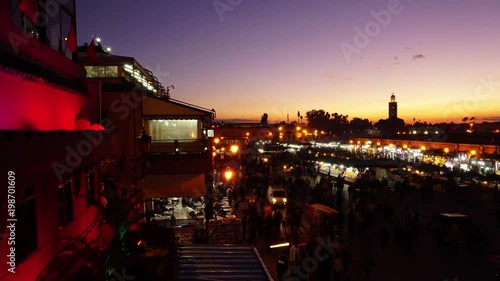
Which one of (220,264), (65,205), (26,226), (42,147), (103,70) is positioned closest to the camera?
(42,147)

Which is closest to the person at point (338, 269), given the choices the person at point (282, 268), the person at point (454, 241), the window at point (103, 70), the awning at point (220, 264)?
the person at point (282, 268)

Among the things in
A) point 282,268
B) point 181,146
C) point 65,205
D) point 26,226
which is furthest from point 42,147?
point 181,146

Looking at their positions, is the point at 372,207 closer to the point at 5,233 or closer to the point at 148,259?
the point at 148,259

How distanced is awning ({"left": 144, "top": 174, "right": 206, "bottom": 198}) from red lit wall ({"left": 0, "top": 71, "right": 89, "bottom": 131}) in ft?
25.6

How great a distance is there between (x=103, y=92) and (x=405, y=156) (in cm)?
4407

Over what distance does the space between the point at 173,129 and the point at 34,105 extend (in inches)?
445

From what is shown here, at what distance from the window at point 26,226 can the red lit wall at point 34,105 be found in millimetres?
890

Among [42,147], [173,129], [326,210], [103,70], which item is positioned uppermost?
[103,70]

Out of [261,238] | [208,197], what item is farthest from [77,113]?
[261,238]

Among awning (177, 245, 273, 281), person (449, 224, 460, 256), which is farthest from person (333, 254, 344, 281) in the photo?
person (449, 224, 460, 256)

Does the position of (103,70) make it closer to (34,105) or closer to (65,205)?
(65,205)

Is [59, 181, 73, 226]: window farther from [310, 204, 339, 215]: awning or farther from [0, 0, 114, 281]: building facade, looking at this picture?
[310, 204, 339, 215]: awning

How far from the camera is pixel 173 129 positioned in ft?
54.4

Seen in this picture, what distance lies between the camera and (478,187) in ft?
83.5
